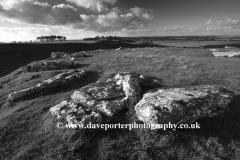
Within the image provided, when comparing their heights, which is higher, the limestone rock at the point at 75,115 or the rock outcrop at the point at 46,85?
the rock outcrop at the point at 46,85

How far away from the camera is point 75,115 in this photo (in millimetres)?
8750

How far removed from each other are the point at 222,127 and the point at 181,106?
10.4ft

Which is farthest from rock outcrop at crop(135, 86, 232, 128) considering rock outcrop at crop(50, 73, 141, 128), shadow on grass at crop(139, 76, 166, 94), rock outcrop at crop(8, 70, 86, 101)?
rock outcrop at crop(8, 70, 86, 101)

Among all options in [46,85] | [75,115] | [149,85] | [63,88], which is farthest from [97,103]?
[46,85]

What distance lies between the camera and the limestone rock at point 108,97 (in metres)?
9.38

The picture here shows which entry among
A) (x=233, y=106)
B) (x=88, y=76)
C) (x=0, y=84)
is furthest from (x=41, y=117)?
(x=233, y=106)

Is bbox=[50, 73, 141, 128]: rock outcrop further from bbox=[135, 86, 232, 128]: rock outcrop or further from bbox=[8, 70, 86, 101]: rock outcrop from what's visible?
bbox=[8, 70, 86, 101]: rock outcrop

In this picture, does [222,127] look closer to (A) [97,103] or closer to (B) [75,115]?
(A) [97,103]

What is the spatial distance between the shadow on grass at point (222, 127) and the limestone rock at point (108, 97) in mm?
4388

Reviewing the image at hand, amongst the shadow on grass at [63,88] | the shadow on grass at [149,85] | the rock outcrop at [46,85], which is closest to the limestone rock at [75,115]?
the shadow on grass at [63,88]

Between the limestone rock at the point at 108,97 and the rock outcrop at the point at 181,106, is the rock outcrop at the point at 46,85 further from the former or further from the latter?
the rock outcrop at the point at 181,106

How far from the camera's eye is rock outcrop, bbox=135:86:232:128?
7.61 m

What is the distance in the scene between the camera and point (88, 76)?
19234mm

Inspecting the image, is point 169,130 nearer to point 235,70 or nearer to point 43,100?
point 43,100
